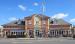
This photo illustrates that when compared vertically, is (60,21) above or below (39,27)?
above

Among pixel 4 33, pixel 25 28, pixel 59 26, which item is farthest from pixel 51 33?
pixel 4 33

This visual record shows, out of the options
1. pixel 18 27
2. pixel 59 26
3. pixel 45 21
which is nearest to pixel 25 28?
pixel 18 27

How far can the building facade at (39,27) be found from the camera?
64.1 m

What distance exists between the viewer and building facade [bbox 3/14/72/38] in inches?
2522

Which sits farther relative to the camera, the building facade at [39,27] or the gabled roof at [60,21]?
the gabled roof at [60,21]

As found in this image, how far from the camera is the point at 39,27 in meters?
64.4

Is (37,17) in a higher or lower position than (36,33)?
higher

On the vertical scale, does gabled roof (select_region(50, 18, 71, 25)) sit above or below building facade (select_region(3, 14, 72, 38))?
above

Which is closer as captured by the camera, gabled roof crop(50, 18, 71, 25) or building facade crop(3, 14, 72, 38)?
building facade crop(3, 14, 72, 38)

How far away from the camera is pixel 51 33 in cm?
A: 6444

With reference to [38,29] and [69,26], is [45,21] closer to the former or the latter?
[38,29]

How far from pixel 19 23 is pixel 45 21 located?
8.27 metres

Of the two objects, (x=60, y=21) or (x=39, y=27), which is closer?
(x=39, y=27)

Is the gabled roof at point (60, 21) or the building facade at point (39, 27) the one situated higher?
the gabled roof at point (60, 21)
